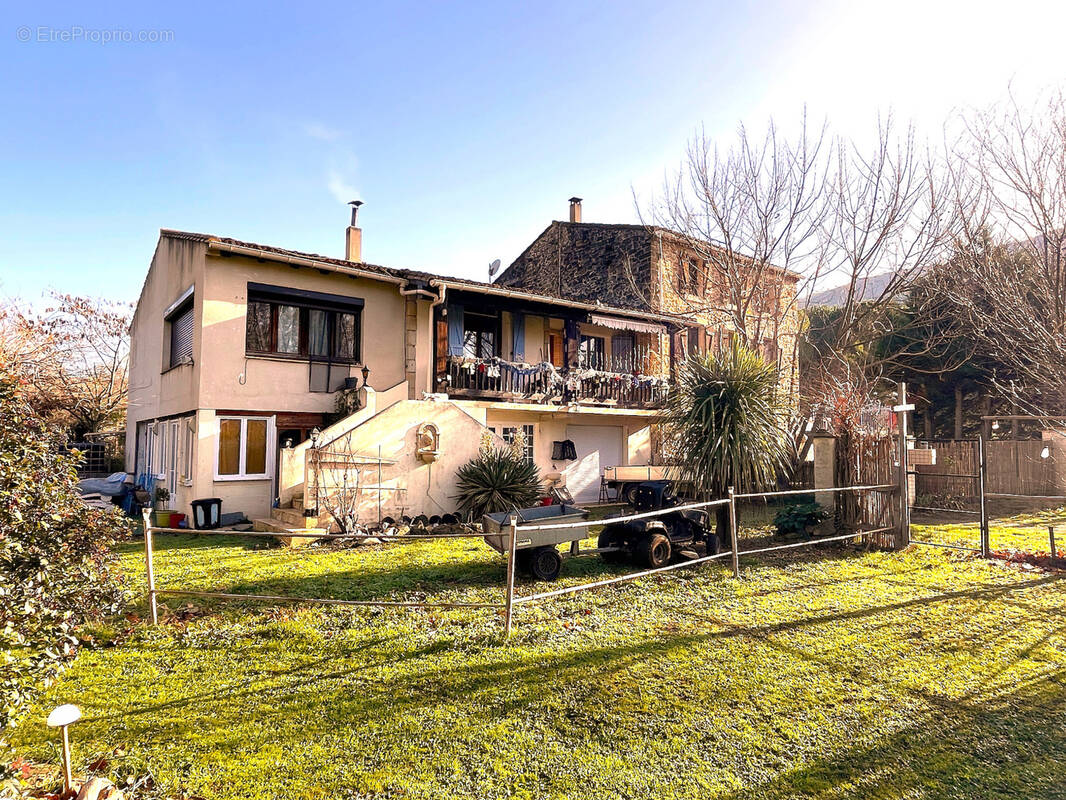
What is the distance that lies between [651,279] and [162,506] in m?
17.3

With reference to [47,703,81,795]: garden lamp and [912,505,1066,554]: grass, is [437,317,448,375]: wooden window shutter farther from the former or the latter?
[47,703,81,795]: garden lamp

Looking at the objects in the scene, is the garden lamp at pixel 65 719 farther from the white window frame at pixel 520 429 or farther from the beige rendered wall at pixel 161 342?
the white window frame at pixel 520 429

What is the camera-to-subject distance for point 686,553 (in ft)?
30.9

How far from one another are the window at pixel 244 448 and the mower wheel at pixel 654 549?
30.5 ft

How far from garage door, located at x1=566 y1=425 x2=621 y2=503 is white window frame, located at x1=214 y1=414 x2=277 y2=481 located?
855cm

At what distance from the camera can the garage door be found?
59.9 feet

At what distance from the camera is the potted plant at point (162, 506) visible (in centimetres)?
1302

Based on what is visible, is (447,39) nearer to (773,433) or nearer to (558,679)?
(773,433)

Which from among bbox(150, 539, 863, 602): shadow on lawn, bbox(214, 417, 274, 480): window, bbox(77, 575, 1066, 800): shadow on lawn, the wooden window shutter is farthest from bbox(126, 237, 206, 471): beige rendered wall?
bbox(77, 575, 1066, 800): shadow on lawn

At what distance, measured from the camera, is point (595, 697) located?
469 centimetres

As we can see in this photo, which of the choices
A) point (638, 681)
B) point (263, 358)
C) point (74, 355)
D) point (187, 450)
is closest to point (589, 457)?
point (263, 358)

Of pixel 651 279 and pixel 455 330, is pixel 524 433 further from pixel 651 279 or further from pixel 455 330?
pixel 651 279

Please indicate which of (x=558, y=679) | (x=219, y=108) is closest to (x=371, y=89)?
(x=219, y=108)

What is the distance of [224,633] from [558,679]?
3.60 meters
